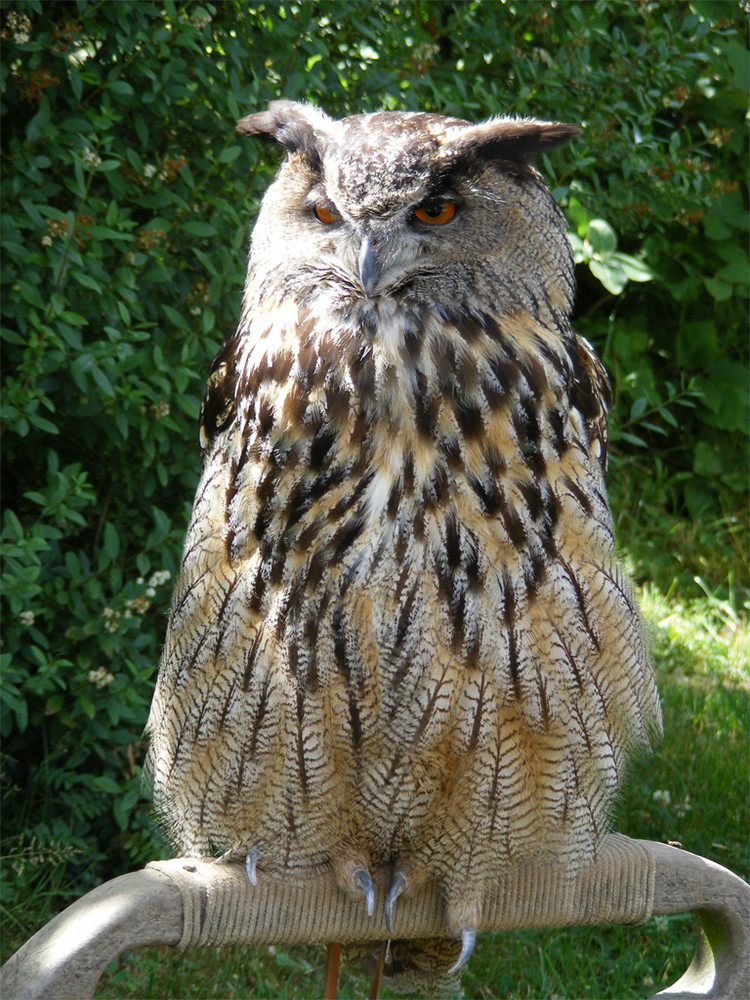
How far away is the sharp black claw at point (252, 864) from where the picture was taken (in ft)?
4.76

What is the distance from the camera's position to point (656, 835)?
2.49 meters

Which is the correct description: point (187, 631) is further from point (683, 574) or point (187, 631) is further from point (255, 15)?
point (683, 574)

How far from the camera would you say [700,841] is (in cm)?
244

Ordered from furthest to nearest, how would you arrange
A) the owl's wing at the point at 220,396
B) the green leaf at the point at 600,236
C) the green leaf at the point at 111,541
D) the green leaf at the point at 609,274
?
the green leaf at the point at 609,274
the green leaf at the point at 600,236
the green leaf at the point at 111,541
the owl's wing at the point at 220,396

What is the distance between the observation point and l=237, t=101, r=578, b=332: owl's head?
1172mm

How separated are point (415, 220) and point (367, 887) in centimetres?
89

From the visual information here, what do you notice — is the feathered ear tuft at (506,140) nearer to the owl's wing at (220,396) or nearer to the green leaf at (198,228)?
the owl's wing at (220,396)

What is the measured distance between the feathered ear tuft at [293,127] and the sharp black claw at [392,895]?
0.97 meters

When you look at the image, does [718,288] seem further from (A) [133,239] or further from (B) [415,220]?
(B) [415,220]

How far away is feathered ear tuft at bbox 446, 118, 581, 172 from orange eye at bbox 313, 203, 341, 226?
16 cm

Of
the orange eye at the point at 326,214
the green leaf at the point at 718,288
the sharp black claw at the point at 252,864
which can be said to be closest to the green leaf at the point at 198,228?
the orange eye at the point at 326,214

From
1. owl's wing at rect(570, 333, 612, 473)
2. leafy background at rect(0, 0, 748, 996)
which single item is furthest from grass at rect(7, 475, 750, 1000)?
owl's wing at rect(570, 333, 612, 473)

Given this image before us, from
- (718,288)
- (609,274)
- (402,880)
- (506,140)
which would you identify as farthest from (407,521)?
(718,288)

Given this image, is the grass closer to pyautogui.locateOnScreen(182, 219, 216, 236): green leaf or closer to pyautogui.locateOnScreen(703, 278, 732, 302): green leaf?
pyautogui.locateOnScreen(703, 278, 732, 302): green leaf
